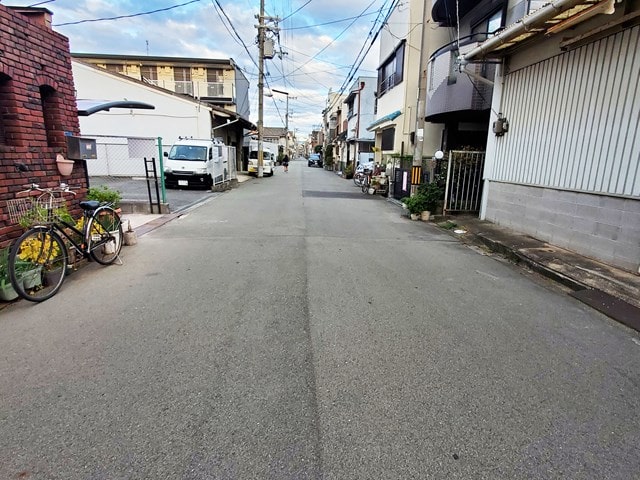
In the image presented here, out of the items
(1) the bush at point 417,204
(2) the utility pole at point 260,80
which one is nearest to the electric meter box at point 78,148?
(1) the bush at point 417,204

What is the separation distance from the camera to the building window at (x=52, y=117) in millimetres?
5953

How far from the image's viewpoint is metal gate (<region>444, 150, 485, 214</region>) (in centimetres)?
1035

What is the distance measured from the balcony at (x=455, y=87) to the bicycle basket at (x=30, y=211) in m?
10.2

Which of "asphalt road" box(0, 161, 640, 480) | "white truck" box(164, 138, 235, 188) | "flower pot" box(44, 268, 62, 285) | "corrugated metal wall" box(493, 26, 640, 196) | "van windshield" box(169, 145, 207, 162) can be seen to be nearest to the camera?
"asphalt road" box(0, 161, 640, 480)

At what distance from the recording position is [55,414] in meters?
2.42

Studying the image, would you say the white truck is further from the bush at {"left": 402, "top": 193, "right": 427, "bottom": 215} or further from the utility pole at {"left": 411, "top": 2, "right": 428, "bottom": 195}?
the bush at {"left": 402, "top": 193, "right": 427, "bottom": 215}

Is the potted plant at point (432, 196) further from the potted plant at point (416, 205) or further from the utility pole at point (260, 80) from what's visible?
the utility pole at point (260, 80)

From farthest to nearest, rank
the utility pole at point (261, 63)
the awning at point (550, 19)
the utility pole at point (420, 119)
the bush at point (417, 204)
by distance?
the utility pole at point (261, 63) → the utility pole at point (420, 119) → the bush at point (417, 204) → the awning at point (550, 19)

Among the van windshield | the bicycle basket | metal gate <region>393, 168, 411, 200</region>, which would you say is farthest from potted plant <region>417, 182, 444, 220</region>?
the van windshield

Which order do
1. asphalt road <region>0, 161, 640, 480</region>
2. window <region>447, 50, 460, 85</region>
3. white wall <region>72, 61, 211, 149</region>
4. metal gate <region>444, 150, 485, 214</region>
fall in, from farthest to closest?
white wall <region>72, 61, 211, 149</region>
window <region>447, 50, 460, 85</region>
metal gate <region>444, 150, 485, 214</region>
asphalt road <region>0, 161, 640, 480</region>

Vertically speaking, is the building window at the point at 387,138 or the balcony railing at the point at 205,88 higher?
the balcony railing at the point at 205,88

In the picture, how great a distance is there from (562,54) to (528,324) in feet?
18.2

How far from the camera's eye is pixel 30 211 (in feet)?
15.9

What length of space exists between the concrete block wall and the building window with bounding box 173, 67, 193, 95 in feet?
93.2
